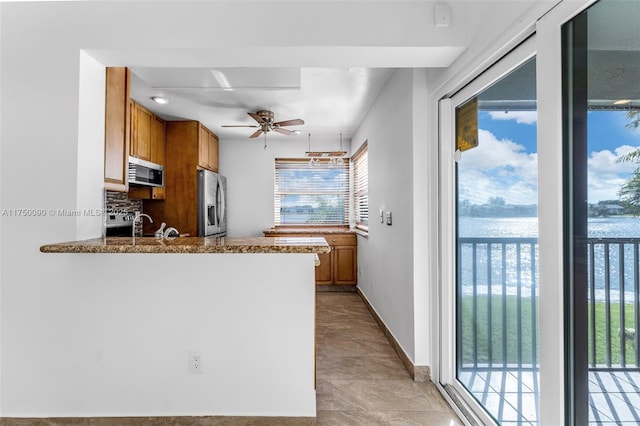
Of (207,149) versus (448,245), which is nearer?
(448,245)

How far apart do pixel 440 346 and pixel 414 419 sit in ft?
1.70

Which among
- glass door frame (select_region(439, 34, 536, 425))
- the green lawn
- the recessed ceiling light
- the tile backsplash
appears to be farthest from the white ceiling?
the green lawn

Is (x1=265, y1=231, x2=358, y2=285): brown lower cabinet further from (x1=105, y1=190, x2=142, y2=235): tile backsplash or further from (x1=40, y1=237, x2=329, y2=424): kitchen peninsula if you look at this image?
(x1=40, y1=237, x2=329, y2=424): kitchen peninsula

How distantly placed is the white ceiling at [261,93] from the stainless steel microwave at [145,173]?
0.66m

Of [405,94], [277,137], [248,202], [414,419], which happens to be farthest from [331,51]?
[248,202]

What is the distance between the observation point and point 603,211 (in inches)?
44.6

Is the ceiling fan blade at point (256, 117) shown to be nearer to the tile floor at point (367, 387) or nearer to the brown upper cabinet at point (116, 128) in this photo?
the brown upper cabinet at point (116, 128)

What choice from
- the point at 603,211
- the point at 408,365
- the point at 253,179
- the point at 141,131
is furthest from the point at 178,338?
the point at 253,179

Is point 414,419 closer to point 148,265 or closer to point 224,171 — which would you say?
point 148,265

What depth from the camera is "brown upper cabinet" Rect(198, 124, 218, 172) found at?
4533 mm

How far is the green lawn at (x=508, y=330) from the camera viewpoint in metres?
1.13

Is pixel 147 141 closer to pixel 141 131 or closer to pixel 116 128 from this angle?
pixel 141 131

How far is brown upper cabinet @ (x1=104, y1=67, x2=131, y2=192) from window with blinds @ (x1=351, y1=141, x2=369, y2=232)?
9.18 ft

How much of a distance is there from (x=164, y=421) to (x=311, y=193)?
4.17 m
